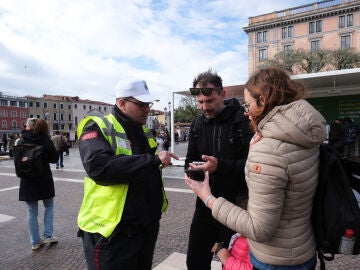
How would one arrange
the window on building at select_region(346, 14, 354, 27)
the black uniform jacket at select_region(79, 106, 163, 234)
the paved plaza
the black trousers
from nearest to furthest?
the black uniform jacket at select_region(79, 106, 163, 234)
the black trousers
the paved plaza
the window on building at select_region(346, 14, 354, 27)

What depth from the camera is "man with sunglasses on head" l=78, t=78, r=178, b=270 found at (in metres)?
1.72

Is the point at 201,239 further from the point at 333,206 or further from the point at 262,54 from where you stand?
the point at 262,54

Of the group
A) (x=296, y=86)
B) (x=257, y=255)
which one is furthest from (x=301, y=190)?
(x=296, y=86)

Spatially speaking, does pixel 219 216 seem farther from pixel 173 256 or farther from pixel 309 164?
pixel 173 256

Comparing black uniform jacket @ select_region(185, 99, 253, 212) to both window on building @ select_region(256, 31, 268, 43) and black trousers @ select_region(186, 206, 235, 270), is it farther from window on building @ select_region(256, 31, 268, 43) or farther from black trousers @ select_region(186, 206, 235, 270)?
window on building @ select_region(256, 31, 268, 43)

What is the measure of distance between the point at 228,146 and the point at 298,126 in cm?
103

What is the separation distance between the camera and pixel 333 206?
4.36 ft

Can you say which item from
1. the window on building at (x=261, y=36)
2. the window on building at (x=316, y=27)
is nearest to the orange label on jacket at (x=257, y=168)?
the window on building at (x=316, y=27)

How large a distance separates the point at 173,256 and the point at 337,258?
2040mm

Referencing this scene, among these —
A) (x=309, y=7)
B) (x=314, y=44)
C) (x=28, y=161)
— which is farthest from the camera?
(x=309, y=7)

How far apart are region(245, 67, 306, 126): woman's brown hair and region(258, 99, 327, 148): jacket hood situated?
3.5 inches

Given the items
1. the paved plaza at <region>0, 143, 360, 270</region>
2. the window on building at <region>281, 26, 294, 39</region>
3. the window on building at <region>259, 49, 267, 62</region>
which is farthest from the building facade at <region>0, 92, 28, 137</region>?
the paved plaza at <region>0, 143, 360, 270</region>

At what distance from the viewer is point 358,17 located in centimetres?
4609

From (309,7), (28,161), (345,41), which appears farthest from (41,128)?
(309,7)
